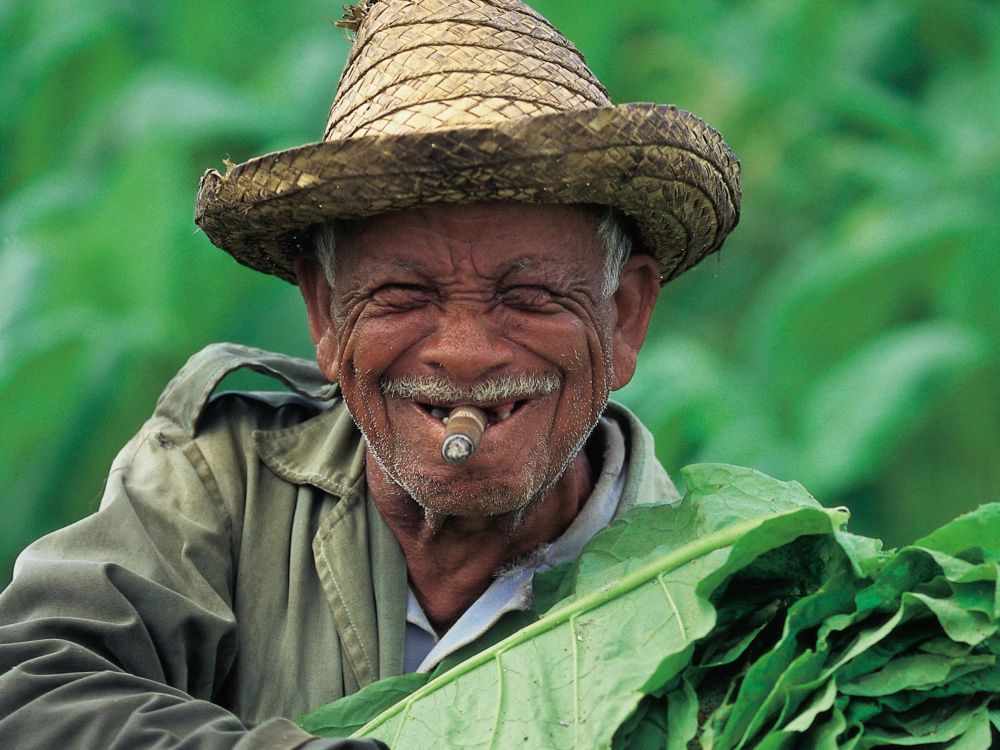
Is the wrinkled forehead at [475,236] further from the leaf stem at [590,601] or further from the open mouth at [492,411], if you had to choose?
the leaf stem at [590,601]

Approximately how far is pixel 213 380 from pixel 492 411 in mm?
646

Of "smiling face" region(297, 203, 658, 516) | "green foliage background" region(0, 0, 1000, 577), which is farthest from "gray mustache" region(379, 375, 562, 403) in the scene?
"green foliage background" region(0, 0, 1000, 577)

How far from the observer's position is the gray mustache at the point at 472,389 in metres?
2.79

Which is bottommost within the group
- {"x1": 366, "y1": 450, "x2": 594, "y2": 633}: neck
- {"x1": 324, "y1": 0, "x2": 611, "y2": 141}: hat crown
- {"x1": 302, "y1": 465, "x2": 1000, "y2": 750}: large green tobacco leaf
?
{"x1": 302, "y1": 465, "x2": 1000, "y2": 750}: large green tobacco leaf

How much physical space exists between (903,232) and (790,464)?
1.02 metres

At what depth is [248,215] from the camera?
2861 millimetres

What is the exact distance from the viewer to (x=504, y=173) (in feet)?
8.48

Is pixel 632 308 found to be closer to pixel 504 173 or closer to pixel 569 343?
pixel 569 343

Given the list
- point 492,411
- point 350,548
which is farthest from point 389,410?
point 350,548

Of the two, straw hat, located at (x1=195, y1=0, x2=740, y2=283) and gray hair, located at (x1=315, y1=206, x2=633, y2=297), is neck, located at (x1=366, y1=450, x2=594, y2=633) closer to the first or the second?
gray hair, located at (x1=315, y1=206, x2=633, y2=297)

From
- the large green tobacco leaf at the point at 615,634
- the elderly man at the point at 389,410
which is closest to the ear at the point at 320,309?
the elderly man at the point at 389,410

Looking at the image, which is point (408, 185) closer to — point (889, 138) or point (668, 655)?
point (668, 655)

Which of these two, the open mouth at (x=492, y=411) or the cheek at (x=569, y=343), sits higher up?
the cheek at (x=569, y=343)

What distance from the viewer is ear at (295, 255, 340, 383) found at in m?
3.09
